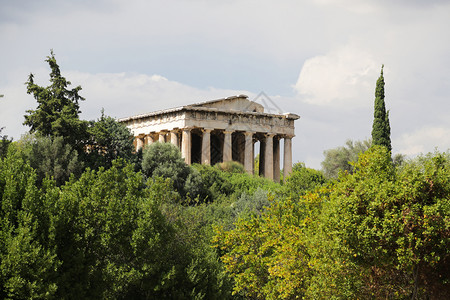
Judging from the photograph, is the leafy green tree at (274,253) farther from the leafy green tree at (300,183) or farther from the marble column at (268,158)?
the marble column at (268,158)

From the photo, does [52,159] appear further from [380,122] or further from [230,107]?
[380,122]

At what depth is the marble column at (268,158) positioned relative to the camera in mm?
66875

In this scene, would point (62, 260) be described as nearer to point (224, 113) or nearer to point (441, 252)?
point (441, 252)

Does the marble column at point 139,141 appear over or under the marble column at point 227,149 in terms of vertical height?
over

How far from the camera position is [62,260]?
24.6 metres

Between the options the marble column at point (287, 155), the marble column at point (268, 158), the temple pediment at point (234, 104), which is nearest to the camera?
the temple pediment at point (234, 104)

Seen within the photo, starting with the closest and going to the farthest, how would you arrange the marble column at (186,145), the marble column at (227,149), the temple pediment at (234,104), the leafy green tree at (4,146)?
the leafy green tree at (4,146) → the marble column at (186,145) → the marble column at (227,149) → the temple pediment at (234,104)

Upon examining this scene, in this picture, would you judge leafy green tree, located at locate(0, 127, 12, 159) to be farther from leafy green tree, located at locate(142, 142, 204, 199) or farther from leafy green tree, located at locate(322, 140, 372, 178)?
leafy green tree, located at locate(322, 140, 372, 178)

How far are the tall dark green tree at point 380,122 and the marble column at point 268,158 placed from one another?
56.8 feet

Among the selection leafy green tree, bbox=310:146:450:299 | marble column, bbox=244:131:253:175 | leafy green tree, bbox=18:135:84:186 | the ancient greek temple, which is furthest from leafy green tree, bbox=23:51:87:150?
leafy green tree, bbox=310:146:450:299

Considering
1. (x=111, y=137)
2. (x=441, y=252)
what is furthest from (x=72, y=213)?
(x=111, y=137)

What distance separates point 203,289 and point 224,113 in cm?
3464

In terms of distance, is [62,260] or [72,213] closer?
[62,260]

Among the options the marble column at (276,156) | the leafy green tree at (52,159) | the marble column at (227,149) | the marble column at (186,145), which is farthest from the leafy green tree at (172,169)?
the marble column at (276,156)
